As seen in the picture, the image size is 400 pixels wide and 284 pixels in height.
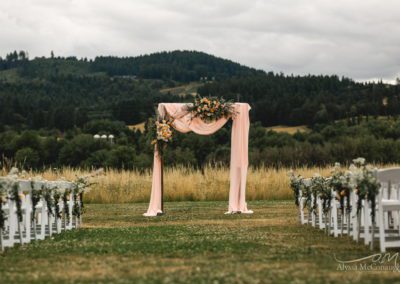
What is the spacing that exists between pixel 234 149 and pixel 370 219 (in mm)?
9769

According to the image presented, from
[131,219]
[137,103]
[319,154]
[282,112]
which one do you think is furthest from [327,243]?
[137,103]

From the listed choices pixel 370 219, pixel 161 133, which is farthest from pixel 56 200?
pixel 161 133

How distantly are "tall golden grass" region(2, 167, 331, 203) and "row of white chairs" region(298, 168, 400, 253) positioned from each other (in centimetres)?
1323

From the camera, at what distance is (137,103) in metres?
100

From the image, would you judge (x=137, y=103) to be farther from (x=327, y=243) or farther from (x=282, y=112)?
(x=327, y=243)

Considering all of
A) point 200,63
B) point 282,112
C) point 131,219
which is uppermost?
point 200,63

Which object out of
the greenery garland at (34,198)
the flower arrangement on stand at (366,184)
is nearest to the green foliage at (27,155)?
the greenery garland at (34,198)

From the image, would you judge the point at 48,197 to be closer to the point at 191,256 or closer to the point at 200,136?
the point at 191,256

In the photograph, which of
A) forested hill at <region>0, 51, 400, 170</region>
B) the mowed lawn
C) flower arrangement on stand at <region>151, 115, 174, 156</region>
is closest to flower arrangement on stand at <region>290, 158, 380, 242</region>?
the mowed lawn

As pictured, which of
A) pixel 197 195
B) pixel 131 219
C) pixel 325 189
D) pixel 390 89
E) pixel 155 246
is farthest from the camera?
pixel 390 89

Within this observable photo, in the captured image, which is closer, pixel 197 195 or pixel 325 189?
pixel 325 189

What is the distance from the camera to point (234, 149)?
23.7 metres

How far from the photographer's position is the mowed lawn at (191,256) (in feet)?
27.6

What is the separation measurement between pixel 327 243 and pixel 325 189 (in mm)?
1836
